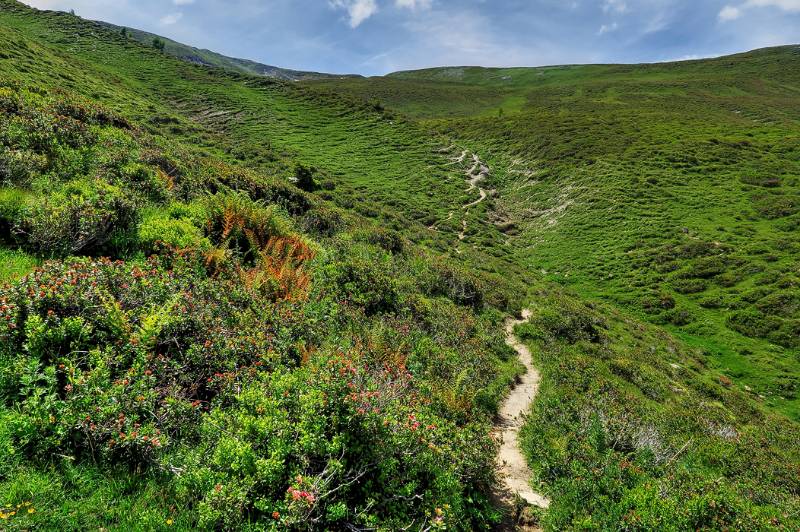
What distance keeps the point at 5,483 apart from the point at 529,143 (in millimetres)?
56574

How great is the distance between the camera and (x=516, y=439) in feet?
25.1

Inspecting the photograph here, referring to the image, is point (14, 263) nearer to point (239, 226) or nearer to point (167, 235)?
point (167, 235)

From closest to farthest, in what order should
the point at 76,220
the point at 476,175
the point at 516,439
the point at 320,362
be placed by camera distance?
the point at 320,362
the point at 76,220
the point at 516,439
the point at 476,175

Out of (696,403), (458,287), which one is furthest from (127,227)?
(696,403)

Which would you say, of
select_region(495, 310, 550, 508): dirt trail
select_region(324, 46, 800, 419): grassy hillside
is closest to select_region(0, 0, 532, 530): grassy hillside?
select_region(495, 310, 550, 508): dirt trail

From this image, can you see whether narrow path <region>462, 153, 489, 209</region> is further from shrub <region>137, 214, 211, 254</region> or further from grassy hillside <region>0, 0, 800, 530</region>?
shrub <region>137, 214, 211, 254</region>

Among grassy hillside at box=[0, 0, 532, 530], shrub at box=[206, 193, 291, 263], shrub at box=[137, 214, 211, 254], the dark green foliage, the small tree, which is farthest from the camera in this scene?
the small tree

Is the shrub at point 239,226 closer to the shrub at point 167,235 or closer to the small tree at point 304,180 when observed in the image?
the shrub at point 167,235

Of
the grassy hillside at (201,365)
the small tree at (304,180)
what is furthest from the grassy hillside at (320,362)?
the small tree at (304,180)

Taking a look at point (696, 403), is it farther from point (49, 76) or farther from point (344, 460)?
point (49, 76)

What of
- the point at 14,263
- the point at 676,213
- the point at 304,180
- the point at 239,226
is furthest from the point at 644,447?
the point at 676,213

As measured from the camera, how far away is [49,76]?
2966cm

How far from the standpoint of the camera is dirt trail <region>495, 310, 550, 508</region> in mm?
6047

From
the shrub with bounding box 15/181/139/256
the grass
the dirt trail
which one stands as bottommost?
the dirt trail
